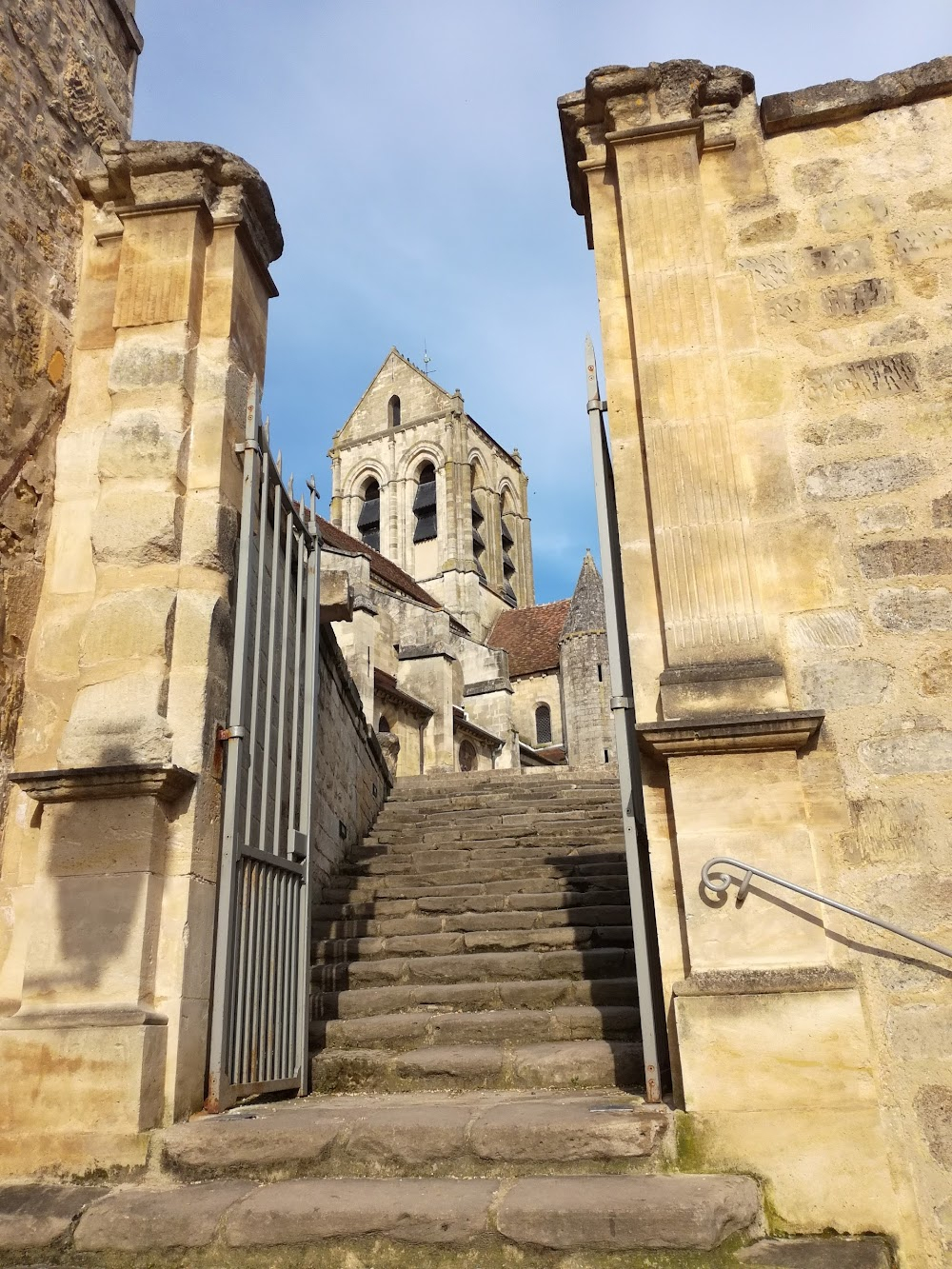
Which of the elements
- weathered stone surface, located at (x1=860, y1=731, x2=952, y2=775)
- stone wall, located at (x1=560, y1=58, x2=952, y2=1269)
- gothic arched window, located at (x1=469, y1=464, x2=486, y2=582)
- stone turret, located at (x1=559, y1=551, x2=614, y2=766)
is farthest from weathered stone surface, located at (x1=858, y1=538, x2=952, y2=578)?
gothic arched window, located at (x1=469, y1=464, x2=486, y2=582)

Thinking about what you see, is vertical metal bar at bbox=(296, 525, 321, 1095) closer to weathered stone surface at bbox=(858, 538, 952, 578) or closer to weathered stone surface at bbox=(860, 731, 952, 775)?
weathered stone surface at bbox=(860, 731, 952, 775)

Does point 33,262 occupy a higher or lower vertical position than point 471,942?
higher

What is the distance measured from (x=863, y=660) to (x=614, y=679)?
88 centimetres

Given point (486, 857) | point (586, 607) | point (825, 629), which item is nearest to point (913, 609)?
point (825, 629)

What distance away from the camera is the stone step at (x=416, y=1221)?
2.56 m

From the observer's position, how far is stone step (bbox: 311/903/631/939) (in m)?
5.52

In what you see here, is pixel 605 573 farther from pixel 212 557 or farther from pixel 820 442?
pixel 212 557

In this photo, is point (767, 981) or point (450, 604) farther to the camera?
A: point (450, 604)

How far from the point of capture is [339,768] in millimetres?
7387

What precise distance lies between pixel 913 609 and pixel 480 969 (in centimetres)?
281

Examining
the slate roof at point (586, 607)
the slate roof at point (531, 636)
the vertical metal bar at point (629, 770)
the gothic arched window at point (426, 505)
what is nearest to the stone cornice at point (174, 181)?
the vertical metal bar at point (629, 770)

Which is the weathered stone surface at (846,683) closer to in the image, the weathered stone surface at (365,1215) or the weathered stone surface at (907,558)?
the weathered stone surface at (907,558)

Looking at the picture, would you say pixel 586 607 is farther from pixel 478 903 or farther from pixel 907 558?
pixel 907 558

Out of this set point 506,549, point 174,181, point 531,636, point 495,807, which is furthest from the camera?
point 506,549
